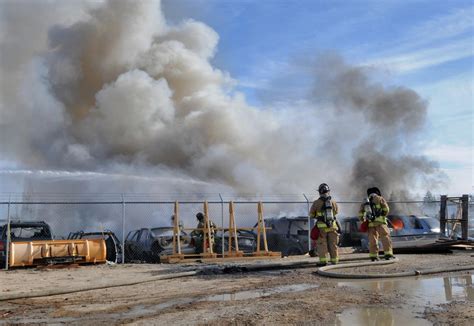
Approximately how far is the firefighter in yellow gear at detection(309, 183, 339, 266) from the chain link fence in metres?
3.31

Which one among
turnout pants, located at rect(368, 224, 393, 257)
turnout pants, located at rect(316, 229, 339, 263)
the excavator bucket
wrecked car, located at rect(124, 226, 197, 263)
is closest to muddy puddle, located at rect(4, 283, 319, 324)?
turnout pants, located at rect(316, 229, 339, 263)

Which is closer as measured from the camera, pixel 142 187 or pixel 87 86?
pixel 142 187

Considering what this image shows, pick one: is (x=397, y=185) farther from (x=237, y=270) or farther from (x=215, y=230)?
(x=237, y=270)

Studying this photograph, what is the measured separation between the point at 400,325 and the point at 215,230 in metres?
8.31

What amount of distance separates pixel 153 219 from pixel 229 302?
Result: 38.9 ft

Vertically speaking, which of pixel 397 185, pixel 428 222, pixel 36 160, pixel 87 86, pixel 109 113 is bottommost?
pixel 428 222

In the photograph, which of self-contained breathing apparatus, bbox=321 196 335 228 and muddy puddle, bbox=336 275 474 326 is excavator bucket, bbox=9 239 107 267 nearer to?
self-contained breathing apparatus, bbox=321 196 335 228

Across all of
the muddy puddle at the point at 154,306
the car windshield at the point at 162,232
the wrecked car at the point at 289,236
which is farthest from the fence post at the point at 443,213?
the muddy puddle at the point at 154,306

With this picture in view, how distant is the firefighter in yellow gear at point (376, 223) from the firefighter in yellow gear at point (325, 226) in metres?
0.85

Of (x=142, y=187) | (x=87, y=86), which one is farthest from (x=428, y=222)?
(x=87, y=86)

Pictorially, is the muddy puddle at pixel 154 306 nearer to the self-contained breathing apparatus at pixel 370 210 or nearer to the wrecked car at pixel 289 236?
the self-contained breathing apparatus at pixel 370 210

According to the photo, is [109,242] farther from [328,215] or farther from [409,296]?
[409,296]

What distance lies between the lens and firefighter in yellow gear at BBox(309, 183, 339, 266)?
30.2ft

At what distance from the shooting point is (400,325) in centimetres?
453
